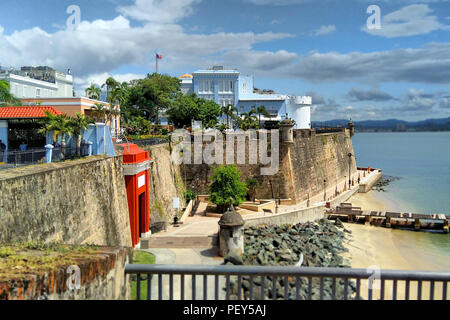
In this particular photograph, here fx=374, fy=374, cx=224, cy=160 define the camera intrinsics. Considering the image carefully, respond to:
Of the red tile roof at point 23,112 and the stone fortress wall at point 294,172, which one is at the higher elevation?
the red tile roof at point 23,112

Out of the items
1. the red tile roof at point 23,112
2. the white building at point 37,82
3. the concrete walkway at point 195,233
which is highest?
the white building at point 37,82

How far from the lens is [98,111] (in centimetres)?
2391

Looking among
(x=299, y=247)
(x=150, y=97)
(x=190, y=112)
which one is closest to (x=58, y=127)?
(x=299, y=247)

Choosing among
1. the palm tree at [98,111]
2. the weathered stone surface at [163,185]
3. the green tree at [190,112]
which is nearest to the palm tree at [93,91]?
the palm tree at [98,111]

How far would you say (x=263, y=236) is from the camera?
71.6 feet

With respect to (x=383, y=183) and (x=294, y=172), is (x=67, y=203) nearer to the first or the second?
(x=294, y=172)

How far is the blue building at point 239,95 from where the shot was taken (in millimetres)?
58562

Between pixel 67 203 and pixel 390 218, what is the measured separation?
88.0 feet

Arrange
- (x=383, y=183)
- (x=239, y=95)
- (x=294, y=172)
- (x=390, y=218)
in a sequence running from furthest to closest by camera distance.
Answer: (x=239, y=95) → (x=383, y=183) → (x=294, y=172) → (x=390, y=218)

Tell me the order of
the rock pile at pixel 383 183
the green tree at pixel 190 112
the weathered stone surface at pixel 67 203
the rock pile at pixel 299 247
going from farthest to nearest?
the rock pile at pixel 383 183 < the green tree at pixel 190 112 < the rock pile at pixel 299 247 < the weathered stone surface at pixel 67 203

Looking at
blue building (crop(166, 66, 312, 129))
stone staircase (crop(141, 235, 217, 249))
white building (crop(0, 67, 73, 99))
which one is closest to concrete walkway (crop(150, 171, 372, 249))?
stone staircase (crop(141, 235, 217, 249))

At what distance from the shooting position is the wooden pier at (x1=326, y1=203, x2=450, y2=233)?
30078 mm

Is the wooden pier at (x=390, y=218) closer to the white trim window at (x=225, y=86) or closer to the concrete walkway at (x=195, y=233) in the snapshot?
the concrete walkway at (x=195, y=233)

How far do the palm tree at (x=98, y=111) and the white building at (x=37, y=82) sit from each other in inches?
398
